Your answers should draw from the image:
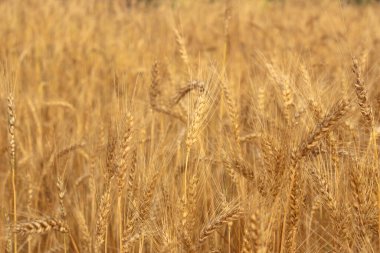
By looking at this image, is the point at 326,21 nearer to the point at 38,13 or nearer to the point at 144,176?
the point at 38,13

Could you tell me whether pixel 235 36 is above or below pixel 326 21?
below

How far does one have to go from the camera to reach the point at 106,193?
1.17m

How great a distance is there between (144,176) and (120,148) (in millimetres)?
109

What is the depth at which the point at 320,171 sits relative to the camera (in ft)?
4.05

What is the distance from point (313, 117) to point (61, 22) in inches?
145

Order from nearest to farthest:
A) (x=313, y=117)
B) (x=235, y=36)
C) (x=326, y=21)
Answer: (x=313, y=117) < (x=235, y=36) < (x=326, y=21)

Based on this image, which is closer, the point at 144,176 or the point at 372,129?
the point at 372,129

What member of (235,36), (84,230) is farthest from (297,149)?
(235,36)

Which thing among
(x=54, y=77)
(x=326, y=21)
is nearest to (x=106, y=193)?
(x=54, y=77)

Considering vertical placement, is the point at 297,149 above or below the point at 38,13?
below

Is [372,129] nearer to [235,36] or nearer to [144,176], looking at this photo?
[144,176]

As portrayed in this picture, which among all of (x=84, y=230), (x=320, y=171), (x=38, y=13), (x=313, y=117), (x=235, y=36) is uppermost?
(x=38, y=13)

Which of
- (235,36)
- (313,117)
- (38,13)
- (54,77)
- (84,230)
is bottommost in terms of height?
(84,230)

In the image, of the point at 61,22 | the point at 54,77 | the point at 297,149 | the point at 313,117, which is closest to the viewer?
the point at 297,149
